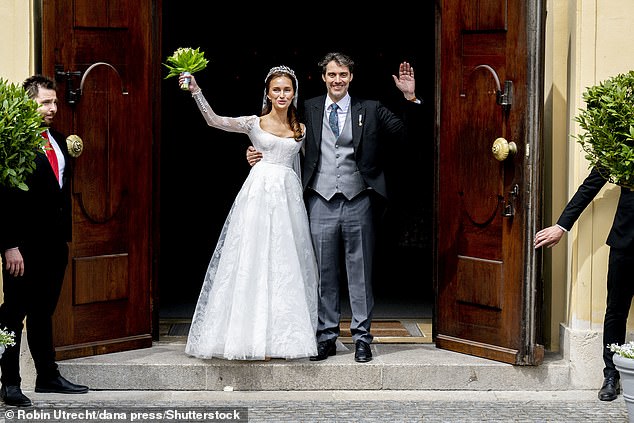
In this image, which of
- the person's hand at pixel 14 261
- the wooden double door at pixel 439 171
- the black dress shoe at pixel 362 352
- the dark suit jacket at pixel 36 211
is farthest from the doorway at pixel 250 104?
the person's hand at pixel 14 261

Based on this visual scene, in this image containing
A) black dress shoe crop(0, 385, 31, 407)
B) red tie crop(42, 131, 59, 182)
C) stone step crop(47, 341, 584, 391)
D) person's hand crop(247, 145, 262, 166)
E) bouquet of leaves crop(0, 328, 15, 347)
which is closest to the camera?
bouquet of leaves crop(0, 328, 15, 347)

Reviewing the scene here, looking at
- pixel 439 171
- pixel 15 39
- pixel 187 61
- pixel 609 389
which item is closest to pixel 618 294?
pixel 609 389

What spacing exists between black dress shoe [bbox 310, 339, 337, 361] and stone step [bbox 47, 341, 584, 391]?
54 mm

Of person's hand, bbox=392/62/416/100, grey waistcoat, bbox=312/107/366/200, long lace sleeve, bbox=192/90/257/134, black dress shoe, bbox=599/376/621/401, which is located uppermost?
person's hand, bbox=392/62/416/100

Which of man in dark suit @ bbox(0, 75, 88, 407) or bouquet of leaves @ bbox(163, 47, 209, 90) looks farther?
bouquet of leaves @ bbox(163, 47, 209, 90)

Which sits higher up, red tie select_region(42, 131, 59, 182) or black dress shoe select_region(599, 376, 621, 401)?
red tie select_region(42, 131, 59, 182)

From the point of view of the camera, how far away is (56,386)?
689 cm

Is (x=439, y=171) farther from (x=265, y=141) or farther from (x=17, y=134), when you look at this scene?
(x=17, y=134)

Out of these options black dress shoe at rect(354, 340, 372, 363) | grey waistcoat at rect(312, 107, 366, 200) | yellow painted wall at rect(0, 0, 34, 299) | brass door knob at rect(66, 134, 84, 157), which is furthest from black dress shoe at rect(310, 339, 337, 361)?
yellow painted wall at rect(0, 0, 34, 299)

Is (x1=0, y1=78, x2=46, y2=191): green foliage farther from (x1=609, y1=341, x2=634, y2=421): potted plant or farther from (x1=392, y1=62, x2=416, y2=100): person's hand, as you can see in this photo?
(x1=609, y1=341, x2=634, y2=421): potted plant

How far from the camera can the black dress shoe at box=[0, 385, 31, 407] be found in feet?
21.4

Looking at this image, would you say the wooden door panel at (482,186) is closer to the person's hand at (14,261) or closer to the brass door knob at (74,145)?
the brass door knob at (74,145)

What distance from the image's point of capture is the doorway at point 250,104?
43.6 ft

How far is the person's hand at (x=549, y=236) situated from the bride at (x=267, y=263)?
5.09 feet
